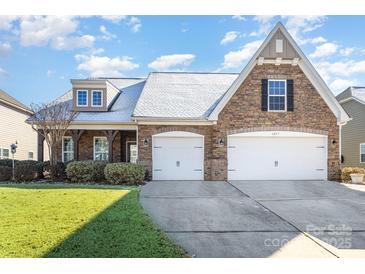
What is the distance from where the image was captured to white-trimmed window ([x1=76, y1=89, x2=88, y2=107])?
16.9 meters

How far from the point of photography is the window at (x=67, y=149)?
17.1m

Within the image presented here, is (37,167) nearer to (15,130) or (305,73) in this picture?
(15,130)

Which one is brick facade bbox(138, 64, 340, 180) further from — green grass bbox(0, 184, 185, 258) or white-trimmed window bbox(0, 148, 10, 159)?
white-trimmed window bbox(0, 148, 10, 159)

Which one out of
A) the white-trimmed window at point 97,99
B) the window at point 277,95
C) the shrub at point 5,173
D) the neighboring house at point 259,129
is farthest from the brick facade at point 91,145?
the window at point 277,95

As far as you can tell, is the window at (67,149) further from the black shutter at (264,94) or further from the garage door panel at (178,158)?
the black shutter at (264,94)

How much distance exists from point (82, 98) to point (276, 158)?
10.5 meters

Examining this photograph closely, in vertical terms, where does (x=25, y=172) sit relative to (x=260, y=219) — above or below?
above

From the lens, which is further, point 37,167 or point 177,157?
point 177,157

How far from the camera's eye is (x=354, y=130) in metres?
21.6

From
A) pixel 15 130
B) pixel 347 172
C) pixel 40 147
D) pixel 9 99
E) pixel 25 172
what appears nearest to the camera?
pixel 25 172

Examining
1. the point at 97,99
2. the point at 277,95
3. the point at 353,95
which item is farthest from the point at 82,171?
the point at 353,95
